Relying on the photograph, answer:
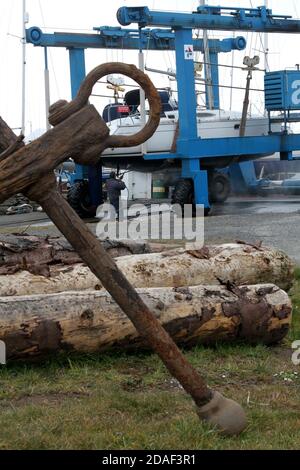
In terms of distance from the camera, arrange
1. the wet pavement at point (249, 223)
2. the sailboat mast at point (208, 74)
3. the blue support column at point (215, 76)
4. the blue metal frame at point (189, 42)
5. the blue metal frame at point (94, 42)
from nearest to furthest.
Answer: the wet pavement at point (249, 223), the blue metal frame at point (189, 42), the blue metal frame at point (94, 42), the sailboat mast at point (208, 74), the blue support column at point (215, 76)

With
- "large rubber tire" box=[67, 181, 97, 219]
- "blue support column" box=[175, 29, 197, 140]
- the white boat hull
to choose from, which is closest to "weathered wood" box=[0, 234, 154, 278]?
"blue support column" box=[175, 29, 197, 140]

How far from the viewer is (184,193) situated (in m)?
18.7

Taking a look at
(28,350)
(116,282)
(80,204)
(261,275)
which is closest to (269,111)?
(80,204)

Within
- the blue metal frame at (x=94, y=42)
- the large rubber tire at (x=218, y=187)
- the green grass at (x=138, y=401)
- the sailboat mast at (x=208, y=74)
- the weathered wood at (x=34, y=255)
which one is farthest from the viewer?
the sailboat mast at (x=208, y=74)

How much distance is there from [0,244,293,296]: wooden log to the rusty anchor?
2.65 metres

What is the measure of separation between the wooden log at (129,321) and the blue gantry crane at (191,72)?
11956mm

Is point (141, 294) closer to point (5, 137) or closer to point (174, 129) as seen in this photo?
point (5, 137)

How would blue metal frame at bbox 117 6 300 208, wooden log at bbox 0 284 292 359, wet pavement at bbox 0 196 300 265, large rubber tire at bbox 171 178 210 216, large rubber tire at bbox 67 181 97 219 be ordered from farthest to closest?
large rubber tire at bbox 67 181 97 219
large rubber tire at bbox 171 178 210 216
blue metal frame at bbox 117 6 300 208
wet pavement at bbox 0 196 300 265
wooden log at bbox 0 284 292 359

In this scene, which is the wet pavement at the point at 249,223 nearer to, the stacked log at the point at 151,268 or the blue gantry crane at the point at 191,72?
the blue gantry crane at the point at 191,72

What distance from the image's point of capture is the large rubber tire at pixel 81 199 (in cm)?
2017

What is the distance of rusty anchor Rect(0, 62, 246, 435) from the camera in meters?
3.73

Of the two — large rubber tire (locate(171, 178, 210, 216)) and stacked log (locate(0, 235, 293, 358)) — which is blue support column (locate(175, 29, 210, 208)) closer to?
large rubber tire (locate(171, 178, 210, 216))

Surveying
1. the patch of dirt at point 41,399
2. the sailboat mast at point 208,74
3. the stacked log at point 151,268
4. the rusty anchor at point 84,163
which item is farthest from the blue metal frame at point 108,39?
the rusty anchor at point 84,163

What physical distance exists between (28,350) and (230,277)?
264 centimetres
